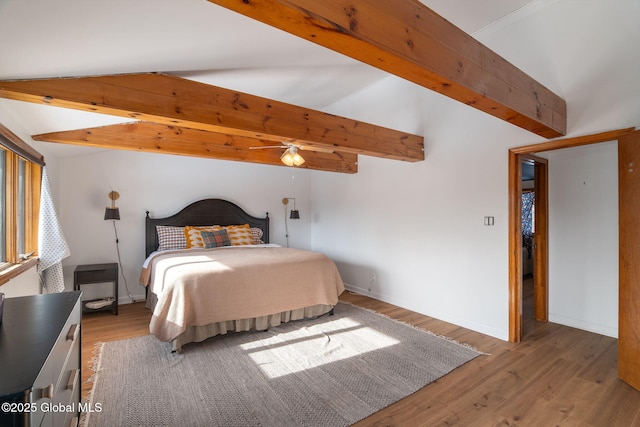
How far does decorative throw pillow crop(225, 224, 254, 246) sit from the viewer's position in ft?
16.2

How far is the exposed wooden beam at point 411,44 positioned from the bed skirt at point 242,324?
271 cm

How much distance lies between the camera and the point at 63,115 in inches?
96.1

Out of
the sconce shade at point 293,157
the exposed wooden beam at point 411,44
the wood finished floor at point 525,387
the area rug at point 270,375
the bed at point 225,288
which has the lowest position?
the wood finished floor at point 525,387

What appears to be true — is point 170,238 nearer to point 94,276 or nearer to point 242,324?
point 94,276

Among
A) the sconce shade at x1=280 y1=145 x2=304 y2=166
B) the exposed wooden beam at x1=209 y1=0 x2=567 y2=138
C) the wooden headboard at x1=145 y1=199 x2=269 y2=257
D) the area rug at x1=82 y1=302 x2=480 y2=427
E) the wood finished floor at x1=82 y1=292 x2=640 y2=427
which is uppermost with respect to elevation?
the exposed wooden beam at x1=209 y1=0 x2=567 y2=138

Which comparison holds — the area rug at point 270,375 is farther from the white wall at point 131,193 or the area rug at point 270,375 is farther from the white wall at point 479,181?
the white wall at point 131,193

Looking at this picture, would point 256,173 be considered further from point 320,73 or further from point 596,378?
point 596,378

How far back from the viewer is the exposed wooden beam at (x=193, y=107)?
1.83 meters

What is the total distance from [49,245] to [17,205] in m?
0.47

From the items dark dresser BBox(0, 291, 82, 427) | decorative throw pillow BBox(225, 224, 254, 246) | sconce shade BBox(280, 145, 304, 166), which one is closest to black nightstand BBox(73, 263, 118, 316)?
decorative throw pillow BBox(225, 224, 254, 246)

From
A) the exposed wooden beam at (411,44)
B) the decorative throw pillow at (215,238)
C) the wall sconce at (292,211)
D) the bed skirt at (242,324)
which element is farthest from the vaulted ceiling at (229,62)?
the wall sconce at (292,211)

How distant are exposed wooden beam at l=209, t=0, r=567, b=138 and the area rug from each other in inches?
80.4

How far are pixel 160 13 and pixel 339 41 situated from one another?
0.76 meters

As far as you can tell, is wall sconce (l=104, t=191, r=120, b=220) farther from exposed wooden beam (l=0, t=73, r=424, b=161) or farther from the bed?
exposed wooden beam (l=0, t=73, r=424, b=161)
